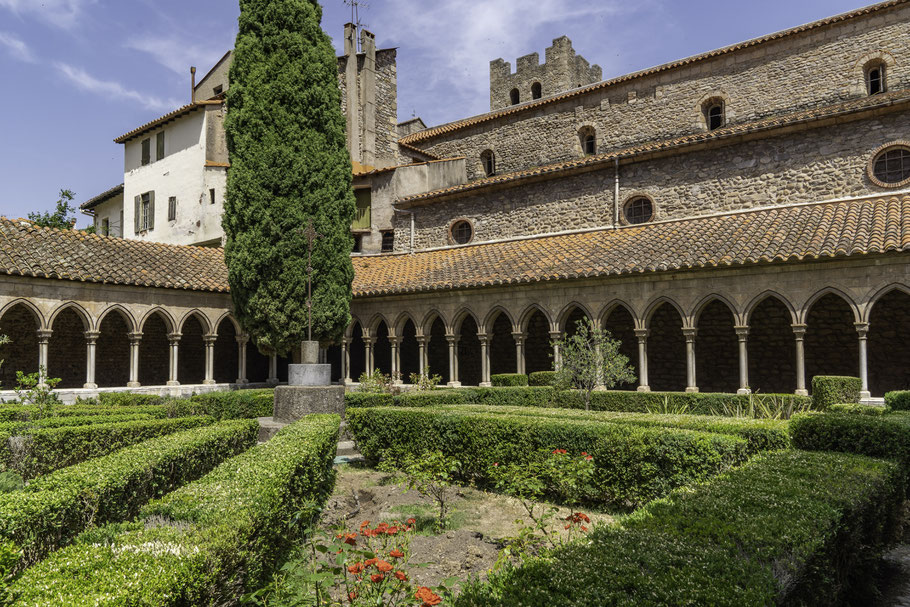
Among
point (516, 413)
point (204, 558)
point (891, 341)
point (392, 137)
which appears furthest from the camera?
point (392, 137)

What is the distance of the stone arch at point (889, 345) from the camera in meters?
14.3

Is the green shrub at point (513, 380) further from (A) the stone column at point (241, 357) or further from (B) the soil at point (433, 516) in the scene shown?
(A) the stone column at point (241, 357)

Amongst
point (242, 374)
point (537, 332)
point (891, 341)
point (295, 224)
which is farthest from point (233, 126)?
point (891, 341)

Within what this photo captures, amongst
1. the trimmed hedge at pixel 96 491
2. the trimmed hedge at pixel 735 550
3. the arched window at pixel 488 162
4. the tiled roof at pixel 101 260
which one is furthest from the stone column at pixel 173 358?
the trimmed hedge at pixel 735 550

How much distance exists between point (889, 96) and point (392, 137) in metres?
17.9

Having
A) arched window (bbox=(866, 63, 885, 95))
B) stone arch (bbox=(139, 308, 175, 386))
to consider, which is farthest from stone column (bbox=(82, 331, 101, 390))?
arched window (bbox=(866, 63, 885, 95))

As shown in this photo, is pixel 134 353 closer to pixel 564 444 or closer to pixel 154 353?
pixel 154 353

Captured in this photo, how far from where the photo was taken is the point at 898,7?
53.0 ft

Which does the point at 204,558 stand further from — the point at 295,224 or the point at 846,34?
the point at 846,34

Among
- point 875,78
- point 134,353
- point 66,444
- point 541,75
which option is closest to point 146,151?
point 134,353

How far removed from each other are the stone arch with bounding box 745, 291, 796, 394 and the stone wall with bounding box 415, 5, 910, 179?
6004mm

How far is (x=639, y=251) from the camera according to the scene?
15758 millimetres

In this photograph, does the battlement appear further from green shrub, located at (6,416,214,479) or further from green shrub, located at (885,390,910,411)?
green shrub, located at (6,416,214,479)

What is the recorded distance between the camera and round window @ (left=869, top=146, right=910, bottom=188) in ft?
48.2
